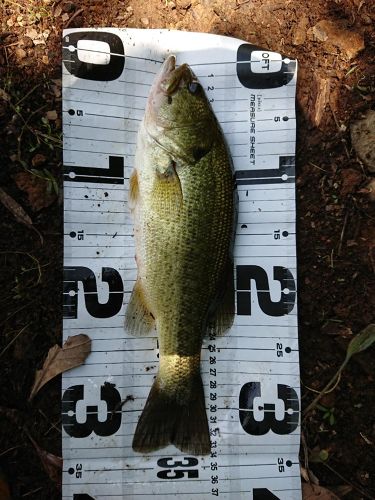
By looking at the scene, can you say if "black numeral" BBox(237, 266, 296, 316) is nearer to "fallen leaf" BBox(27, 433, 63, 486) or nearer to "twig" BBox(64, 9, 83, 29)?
"fallen leaf" BBox(27, 433, 63, 486)

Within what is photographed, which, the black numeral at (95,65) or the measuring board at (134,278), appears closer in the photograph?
the measuring board at (134,278)

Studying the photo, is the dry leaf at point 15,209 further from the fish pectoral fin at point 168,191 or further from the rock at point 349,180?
the rock at point 349,180

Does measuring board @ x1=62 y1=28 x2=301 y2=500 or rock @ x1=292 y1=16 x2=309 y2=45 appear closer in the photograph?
measuring board @ x1=62 y1=28 x2=301 y2=500

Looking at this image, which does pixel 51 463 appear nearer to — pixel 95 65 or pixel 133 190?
pixel 133 190

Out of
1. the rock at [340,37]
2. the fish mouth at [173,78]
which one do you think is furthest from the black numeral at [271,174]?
the rock at [340,37]

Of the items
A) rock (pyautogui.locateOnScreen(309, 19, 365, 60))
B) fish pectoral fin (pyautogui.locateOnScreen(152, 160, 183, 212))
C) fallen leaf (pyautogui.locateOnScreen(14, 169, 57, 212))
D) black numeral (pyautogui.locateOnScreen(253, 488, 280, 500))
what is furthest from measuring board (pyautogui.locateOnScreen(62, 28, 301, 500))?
fish pectoral fin (pyautogui.locateOnScreen(152, 160, 183, 212))

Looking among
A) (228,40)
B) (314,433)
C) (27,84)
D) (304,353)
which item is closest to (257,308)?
(304,353)
